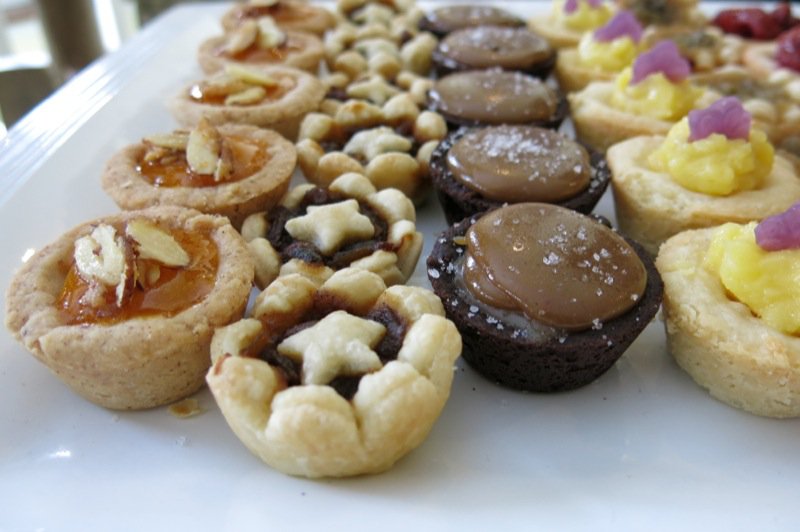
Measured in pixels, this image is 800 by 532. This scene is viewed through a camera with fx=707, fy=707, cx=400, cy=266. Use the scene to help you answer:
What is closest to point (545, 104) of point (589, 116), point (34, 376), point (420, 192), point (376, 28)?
point (589, 116)

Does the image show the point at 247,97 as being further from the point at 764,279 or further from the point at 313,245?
the point at 764,279

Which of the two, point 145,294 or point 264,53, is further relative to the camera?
point 264,53

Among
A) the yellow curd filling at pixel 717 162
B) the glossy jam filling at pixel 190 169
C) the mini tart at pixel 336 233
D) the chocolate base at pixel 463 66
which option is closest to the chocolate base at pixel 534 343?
the mini tart at pixel 336 233

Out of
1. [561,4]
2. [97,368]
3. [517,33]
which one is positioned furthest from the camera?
[561,4]

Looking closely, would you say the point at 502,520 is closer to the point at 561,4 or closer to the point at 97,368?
the point at 97,368

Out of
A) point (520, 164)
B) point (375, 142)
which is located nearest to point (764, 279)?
point (520, 164)
